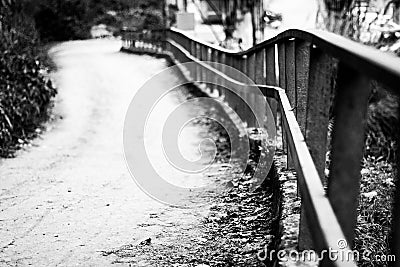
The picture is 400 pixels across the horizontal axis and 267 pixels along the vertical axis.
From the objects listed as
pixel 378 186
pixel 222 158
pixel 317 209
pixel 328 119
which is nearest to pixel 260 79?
pixel 222 158

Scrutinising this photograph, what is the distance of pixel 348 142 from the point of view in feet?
6.69

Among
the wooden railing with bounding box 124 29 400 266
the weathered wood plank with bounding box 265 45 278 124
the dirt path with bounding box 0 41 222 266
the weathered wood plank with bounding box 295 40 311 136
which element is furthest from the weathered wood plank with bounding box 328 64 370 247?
the weathered wood plank with bounding box 265 45 278 124

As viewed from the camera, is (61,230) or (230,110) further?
(230,110)

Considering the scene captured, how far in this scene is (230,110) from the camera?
10141 mm

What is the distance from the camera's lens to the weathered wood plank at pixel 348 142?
201cm

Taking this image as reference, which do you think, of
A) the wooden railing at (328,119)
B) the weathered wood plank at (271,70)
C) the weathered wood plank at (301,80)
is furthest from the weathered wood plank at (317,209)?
the weathered wood plank at (271,70)

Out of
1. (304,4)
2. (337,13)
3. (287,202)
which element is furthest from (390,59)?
(304,4)

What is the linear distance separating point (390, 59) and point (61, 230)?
4516 mm

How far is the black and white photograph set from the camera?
2143 millimetres

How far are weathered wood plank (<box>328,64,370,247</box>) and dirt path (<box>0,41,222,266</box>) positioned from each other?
9.89 ft

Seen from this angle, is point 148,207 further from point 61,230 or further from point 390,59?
point 390,59

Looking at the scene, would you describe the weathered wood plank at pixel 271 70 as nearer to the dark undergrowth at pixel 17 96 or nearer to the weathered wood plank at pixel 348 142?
the weathered wood plank at pixel 348 142

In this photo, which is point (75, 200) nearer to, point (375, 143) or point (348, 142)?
point (375, 143)

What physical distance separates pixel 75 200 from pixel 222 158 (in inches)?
96.2
